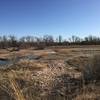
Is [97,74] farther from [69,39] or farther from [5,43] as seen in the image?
[69,39]

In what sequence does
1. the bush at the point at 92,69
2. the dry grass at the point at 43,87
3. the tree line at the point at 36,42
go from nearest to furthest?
the dry grass at the point at 43,87 < the bush at the point at 92,69 < the tree line at the point at 36,42

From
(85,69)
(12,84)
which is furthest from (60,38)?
(12,84)

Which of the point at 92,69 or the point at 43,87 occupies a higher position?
the point at 92,69

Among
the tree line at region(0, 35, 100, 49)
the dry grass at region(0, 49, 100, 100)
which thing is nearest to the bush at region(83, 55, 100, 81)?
the dry grass at region(0, 49, 100, 100)

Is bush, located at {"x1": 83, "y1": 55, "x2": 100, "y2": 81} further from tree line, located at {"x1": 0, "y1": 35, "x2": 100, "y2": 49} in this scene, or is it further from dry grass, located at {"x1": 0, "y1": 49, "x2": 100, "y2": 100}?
tree line, located at {"x1": 0, "y1": 35, "x2": 100, "y2": 49}

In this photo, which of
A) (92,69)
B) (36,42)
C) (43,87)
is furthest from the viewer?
(36,42)

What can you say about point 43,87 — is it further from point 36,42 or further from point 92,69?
point 36,42

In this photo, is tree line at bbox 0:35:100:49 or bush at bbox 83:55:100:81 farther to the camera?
tree line at bbox 0:35:100:49

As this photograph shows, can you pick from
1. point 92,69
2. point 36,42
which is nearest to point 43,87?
point 92,69

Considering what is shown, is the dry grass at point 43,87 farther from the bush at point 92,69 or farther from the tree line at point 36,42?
the tree line at point 36,42

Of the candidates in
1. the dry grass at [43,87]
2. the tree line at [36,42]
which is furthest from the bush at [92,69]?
the tree line at [36,42]

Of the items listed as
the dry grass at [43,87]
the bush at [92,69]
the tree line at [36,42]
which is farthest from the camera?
the tree line at [36,42]

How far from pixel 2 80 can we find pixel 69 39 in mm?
118295

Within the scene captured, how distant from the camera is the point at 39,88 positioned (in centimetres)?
1101
